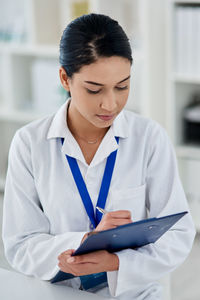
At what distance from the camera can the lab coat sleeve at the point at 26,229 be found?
150 cm

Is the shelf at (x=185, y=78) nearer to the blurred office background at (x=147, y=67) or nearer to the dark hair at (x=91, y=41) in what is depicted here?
the blurred office background at (x=147, y=67)

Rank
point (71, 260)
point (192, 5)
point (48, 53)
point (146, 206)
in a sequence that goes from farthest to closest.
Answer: point (48, 53) → point (192, 5) → point (146, 206) → point (71, 260)

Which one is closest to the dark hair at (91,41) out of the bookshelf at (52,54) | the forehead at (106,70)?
the forehead at (106,70)

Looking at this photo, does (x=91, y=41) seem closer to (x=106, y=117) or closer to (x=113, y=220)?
A: (x=106, y=117)

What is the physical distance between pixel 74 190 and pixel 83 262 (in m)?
0.27

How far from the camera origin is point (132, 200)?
63.1 inches

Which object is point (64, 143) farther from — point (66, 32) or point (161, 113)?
point (161, 113)

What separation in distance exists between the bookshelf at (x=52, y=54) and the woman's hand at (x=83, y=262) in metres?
1.88

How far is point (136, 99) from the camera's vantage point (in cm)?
330

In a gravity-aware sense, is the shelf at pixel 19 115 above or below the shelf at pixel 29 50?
below

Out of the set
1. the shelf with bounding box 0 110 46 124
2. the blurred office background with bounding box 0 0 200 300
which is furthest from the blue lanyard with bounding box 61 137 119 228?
the shelf with bounding box 0 110 46 124

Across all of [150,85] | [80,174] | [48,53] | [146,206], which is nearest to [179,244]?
[146,206]

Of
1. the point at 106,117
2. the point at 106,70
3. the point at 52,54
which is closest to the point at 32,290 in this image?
the point at 106,117

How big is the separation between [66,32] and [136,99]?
1.87 m
